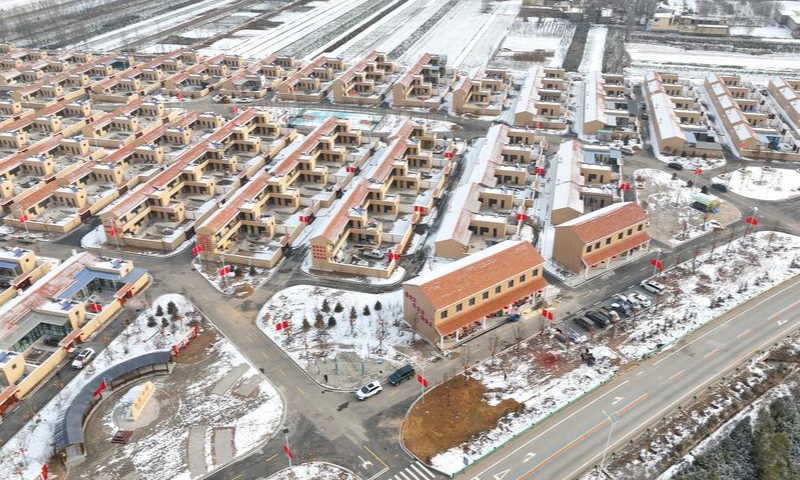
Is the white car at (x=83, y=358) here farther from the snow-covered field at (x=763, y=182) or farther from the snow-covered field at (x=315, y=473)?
the snow-covered field at (x=763, y=182)

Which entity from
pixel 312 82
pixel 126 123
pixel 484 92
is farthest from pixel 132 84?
pixel 484 92

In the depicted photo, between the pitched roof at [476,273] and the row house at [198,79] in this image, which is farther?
the row house at [198,79]

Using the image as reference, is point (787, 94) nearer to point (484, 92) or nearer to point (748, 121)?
point (748, 121)

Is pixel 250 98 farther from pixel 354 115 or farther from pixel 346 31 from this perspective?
pixel 346 31

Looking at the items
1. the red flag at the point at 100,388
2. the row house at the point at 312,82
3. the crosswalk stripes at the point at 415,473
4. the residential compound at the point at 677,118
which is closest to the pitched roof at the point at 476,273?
the crosswalk stripes at the point at 415,473

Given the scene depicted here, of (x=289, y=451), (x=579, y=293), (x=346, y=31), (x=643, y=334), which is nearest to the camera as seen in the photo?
(x=289, y=451)

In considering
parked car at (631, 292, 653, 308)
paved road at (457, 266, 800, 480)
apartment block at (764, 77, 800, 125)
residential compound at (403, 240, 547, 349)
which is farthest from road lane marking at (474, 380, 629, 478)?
apartment block at (764, 77, 800, 125)

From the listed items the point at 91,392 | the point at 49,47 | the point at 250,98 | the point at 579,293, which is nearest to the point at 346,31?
→ the point at 250,98
